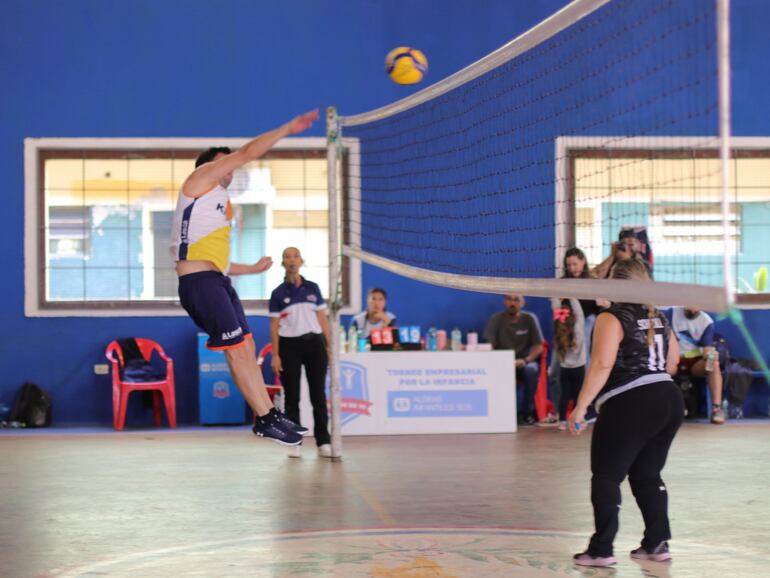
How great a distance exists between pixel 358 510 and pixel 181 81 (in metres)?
7.99

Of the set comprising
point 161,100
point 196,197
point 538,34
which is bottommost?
point 196,197

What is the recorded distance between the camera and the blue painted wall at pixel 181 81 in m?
13.9

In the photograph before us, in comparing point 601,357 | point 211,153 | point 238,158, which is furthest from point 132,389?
point 601,357

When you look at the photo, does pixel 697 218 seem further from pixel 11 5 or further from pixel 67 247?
pixel 11 5

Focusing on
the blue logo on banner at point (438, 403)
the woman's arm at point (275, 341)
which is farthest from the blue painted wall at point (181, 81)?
the woman's arm at point (275, 341)

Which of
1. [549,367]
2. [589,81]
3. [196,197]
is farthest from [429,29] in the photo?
[196,197]

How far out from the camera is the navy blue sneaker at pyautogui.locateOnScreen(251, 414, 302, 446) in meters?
6.57

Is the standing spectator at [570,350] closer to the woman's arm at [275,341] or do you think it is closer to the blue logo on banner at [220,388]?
the woman's arm at [275,341]

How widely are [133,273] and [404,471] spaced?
5932 millimetres

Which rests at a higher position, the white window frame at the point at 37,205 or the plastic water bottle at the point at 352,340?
the white window frame at the point at 37,205

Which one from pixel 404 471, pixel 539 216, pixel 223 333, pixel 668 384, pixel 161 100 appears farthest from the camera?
pixel 161 100

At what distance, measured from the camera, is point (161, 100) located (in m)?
14.0

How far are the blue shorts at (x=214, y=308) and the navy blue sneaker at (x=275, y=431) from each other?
0.45m

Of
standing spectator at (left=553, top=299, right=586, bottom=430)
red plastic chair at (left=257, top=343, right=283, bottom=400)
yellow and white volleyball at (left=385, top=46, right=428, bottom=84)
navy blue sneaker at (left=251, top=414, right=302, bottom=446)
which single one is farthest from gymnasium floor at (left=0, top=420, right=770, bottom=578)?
yellow and white volleyball at (left=385, top=46, right=428, bottom=84)
